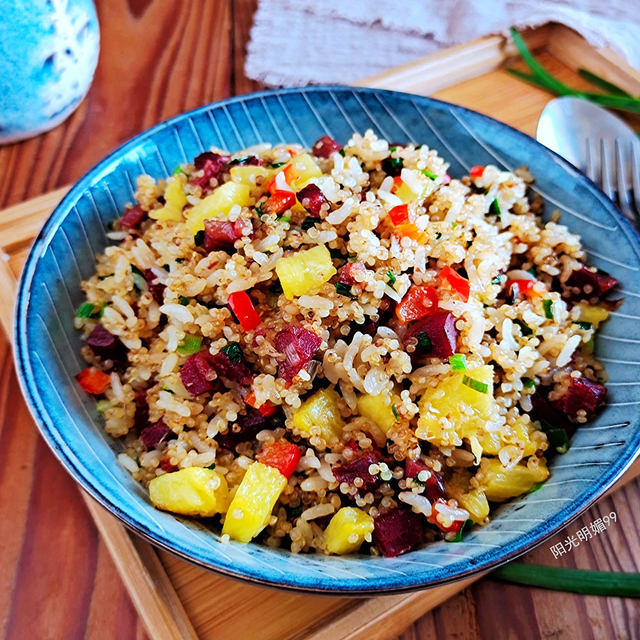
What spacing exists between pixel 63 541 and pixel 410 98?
1.81m

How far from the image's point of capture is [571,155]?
8.87 ft

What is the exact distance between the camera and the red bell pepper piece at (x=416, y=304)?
1.72m

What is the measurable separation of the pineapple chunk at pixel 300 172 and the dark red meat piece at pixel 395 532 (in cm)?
89

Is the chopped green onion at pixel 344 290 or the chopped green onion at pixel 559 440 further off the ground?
the chopped green onion at pixel 344 290

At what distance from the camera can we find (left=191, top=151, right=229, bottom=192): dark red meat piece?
2.03 metres

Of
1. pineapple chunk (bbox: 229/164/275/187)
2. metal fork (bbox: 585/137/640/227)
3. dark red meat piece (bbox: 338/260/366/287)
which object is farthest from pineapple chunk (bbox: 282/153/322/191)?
metal fork (bbox: 585/137/640/227)

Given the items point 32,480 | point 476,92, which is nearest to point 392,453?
point 32,480

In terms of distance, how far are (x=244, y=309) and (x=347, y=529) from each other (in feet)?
1.91

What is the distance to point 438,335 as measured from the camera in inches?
65.5

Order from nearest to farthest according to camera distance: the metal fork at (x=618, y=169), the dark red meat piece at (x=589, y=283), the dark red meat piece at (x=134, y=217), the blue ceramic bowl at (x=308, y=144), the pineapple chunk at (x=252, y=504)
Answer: the blue ceramic bowl at (x=308, y=144), the pineapple chunk at (x=252, y=504), the dark red meat piece at (x=589, y=283), the dark red meat piece at (x=134, y=217), the metal fork at (x=618, y=169)

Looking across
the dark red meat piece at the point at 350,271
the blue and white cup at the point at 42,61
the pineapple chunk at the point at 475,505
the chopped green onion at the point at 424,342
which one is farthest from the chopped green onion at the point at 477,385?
the blue and white cup at the point at 42,61

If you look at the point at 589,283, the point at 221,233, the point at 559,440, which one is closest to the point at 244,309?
the point at 221,233

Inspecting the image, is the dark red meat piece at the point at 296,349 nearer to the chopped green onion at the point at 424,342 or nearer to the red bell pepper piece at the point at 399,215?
the chopped green onion at the point at 424,342

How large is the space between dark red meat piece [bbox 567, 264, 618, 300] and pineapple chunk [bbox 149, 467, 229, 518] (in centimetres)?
116
